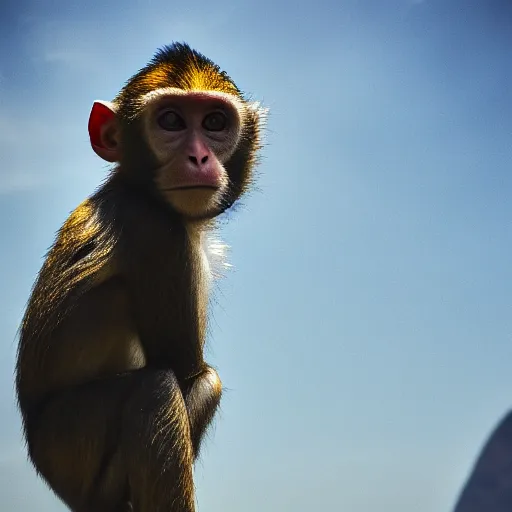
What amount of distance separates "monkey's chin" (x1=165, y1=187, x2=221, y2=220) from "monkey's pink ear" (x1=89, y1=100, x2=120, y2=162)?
63 cm

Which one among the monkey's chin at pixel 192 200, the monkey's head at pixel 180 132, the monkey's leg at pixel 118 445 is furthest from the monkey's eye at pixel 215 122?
the monkey's leg at pixel 118 445

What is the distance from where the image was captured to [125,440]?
4844 millimetres

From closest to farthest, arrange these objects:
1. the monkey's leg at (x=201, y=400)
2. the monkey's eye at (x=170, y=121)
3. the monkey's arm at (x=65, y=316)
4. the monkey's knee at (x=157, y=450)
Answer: the monkey's knee at (x=157, y=450) → the monkey's arm at (x=65, y=316) → the monkey's leg at (x=201, y=400) → the monkey's eye at (x=170, y=121)

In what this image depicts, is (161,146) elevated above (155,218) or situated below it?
above

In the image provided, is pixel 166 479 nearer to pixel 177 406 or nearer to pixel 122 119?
pixel 177 406

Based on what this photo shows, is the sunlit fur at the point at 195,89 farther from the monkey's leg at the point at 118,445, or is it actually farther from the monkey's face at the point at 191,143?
the monkey's leg at the point at 118,445

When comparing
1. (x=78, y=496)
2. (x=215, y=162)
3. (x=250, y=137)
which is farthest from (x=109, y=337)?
(x=250, y=137)

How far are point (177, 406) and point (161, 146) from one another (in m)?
1.72

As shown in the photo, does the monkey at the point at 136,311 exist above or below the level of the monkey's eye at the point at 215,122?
below

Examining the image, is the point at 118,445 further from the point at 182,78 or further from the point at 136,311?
the point at 182,78

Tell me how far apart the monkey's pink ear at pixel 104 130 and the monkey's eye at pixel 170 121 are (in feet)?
1.10

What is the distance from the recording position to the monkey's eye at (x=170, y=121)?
5.69 meters

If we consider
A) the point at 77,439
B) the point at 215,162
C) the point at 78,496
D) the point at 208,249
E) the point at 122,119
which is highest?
the point at 122,119

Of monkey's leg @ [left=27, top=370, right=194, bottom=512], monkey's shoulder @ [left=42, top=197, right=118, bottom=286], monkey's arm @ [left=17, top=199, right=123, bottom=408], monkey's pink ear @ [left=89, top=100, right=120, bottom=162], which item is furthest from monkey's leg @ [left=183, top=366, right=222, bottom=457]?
monkey's pink ear @ [left=89, top=100, right=120, bottom=162]
